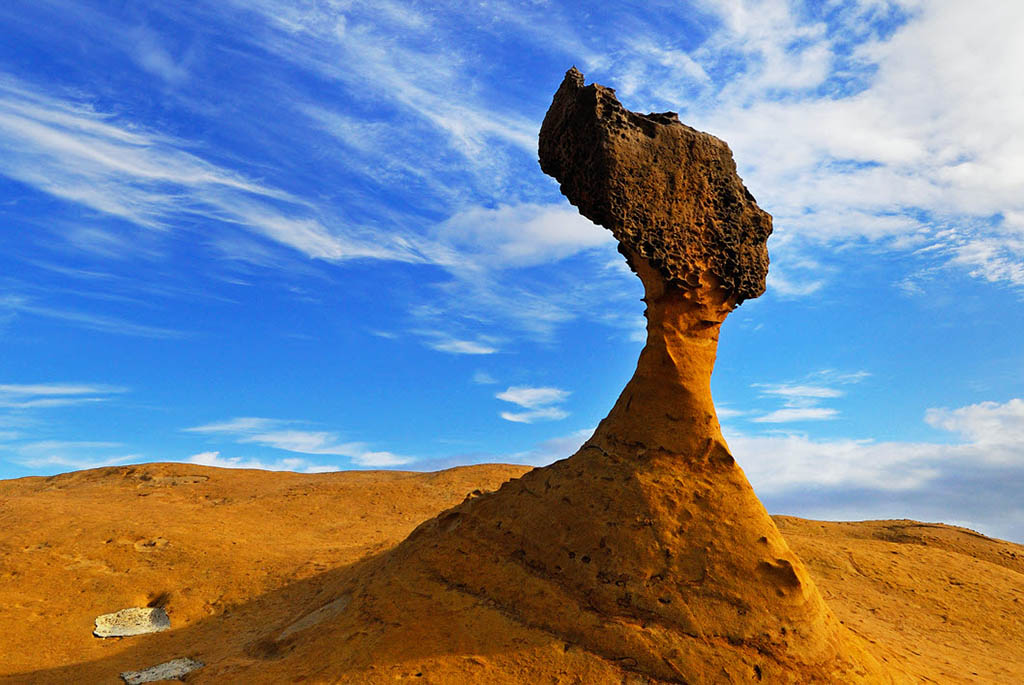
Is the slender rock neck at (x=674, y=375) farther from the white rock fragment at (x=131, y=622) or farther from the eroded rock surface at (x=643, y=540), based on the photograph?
the white rock fragment at (x=131, y=622)

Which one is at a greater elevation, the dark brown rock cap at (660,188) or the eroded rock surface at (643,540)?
the dark brown rock cap at (660,188)

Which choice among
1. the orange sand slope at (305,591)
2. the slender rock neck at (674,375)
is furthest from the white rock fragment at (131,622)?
the slender rock neck at (674,375)

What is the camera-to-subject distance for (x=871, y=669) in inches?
270

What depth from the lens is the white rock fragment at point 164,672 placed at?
7.25 m

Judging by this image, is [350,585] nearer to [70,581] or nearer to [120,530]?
[70,581]

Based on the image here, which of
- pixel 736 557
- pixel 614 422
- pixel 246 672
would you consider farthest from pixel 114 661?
pixel 736 557

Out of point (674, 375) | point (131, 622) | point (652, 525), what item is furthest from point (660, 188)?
point (131, 622)

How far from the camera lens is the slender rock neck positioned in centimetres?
690

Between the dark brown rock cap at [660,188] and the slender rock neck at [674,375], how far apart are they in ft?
0.52

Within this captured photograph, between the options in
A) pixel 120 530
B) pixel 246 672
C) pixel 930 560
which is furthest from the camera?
pixel 930 560

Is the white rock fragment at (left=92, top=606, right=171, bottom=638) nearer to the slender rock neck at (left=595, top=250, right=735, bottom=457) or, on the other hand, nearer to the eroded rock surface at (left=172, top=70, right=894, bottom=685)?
the eroded rock surface at (left=172, top=70, right=894, bottom=685)

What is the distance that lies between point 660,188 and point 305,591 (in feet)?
24.2

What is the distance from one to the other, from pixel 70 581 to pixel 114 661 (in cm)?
313

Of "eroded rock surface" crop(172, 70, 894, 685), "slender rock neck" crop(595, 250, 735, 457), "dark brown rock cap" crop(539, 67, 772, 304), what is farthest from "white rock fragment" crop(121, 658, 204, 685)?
"dark brown rock cap" crop(539, 67, 772, 304)
